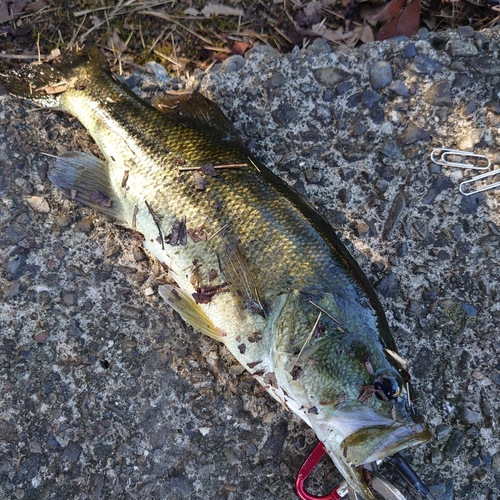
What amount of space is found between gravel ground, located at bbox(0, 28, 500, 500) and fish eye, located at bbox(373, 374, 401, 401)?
710 millimetres

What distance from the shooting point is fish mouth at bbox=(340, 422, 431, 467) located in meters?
2.42

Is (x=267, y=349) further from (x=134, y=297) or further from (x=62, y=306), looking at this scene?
(x=62, y=306)

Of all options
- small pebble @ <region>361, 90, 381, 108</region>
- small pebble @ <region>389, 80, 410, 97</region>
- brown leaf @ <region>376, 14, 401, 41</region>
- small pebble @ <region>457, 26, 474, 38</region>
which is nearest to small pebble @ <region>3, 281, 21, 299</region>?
small pebble @ <region>361, 90, 381, 108</region>

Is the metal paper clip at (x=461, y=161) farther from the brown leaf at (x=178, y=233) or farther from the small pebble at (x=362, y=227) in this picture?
the brown leaf at (x=178, y=233)

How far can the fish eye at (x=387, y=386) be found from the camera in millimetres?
2525

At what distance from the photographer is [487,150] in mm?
3508

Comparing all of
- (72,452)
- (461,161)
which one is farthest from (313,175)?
(72,452)

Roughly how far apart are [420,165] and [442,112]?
0.45 metres

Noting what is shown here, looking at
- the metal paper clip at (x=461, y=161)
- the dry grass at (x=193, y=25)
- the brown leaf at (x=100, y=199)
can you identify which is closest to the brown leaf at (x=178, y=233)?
the brown leaf at (x=100, y=199)

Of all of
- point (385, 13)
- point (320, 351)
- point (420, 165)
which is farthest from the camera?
point (385, 13)

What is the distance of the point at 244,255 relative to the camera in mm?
2842

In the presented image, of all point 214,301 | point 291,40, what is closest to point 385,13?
point 291,40

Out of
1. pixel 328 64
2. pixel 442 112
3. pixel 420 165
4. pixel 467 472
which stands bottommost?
pixel 467 472

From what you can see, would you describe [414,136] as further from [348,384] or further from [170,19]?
[170,19]
